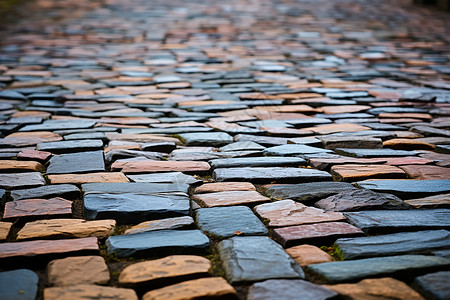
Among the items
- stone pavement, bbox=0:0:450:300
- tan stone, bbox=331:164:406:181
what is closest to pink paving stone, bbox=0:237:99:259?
stone pavement, bbox=0:0:450:300

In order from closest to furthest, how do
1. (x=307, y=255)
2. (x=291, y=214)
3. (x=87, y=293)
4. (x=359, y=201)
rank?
(x=87, y=293) < (x=307, y=255) < (x=291, y=214) < (x=359, y=201)

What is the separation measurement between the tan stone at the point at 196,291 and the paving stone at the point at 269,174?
0.80 meters

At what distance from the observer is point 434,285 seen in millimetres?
1205

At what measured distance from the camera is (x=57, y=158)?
2244 millimetres

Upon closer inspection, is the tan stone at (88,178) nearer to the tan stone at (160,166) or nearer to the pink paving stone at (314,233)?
the tan stone at (160,166)

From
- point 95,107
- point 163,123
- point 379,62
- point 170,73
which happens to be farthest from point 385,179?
point 379,62

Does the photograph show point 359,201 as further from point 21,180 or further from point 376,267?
point 21,180

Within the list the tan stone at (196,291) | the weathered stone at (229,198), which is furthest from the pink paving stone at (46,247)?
the weathered stone at (229,198)

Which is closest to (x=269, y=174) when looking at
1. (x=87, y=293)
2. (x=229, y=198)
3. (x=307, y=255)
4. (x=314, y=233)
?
(x=229, y=198)

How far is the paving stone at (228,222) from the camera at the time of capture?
1528 millimetres

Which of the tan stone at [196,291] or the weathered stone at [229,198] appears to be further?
the weathered stone at [229,198]

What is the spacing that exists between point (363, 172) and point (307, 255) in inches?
31.4

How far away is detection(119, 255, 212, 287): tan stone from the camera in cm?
125

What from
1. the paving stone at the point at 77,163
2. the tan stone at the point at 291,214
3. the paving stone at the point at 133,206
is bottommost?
the paving stone at the point at 77,163
